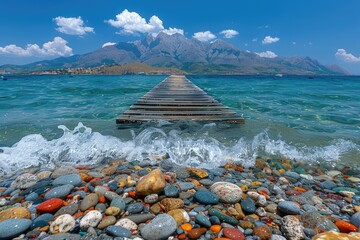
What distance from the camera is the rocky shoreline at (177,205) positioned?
88.6 inches

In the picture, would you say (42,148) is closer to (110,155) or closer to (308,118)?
(110,155)

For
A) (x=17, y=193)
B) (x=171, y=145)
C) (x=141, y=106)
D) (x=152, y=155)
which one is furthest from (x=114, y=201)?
(x=141, y=106)

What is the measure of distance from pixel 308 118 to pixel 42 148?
417 inches

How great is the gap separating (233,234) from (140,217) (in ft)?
3.35

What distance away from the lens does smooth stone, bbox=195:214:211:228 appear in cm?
238

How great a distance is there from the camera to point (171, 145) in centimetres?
532

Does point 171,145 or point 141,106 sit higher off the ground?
point 141,106

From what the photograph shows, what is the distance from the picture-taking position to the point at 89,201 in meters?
2.70

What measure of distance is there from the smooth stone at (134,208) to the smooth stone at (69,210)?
62 centimetres

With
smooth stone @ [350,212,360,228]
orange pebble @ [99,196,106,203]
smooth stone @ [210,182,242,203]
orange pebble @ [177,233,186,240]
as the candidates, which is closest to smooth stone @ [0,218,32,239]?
orange pebble @ [99,196,106,203]

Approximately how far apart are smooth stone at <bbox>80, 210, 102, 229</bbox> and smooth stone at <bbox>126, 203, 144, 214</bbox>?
1.13 ft

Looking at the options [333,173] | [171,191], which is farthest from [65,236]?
[333,173]

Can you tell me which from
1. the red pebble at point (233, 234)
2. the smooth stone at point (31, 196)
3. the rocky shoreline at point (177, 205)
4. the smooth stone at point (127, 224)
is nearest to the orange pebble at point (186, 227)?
the rocky shoreline at point (177, 205)

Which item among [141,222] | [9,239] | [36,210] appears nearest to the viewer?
[9,239]
